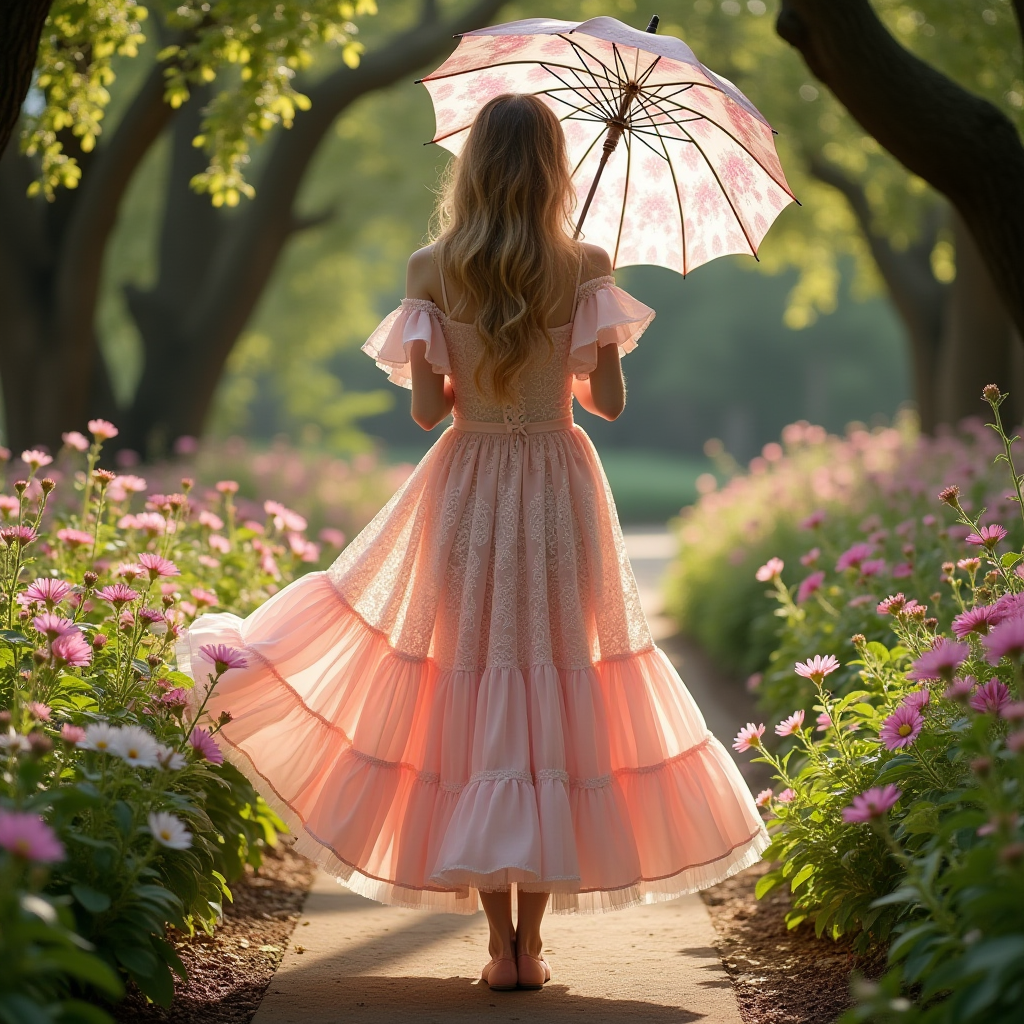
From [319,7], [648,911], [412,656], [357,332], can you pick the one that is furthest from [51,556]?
[357,332]

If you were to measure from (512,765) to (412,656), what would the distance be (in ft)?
1.40

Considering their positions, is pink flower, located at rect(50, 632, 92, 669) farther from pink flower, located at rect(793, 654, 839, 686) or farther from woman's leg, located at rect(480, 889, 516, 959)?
pink flower, located at rect(793, 654, 839, 686)

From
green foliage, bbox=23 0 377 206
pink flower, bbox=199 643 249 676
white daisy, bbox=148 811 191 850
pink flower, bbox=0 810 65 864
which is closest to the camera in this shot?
pink flower, bbox=0 810 65 864

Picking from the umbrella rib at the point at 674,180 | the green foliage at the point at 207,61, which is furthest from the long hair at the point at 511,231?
the green foliage at the point at 207,61

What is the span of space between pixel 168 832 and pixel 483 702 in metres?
1.03

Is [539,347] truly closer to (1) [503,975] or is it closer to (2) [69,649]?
(2) [69,649]

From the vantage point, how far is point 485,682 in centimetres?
329

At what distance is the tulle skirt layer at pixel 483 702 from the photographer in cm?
322

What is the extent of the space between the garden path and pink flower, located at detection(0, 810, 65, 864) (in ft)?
4.79

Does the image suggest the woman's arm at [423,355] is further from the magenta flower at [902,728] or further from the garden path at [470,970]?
the garden path at [470,970]

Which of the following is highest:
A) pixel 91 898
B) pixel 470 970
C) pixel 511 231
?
pixel 511 231

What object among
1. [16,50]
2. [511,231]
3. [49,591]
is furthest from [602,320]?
[16,50]

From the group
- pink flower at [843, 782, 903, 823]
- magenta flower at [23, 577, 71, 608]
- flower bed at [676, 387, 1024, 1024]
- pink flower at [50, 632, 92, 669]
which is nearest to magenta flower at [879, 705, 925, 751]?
flower bed at [676, 387, 1024, 1024]

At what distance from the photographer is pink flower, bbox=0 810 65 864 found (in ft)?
5.82
